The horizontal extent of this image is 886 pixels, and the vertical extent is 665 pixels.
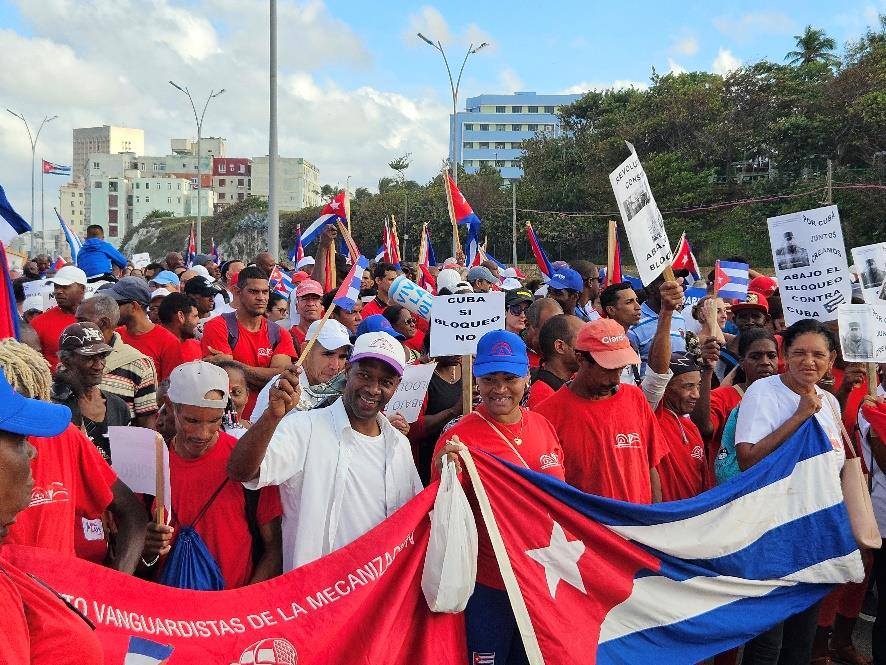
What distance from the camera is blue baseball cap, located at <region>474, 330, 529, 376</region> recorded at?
3.85 m

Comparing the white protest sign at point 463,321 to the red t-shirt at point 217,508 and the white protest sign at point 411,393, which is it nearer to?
the white protest sign at point 411,393

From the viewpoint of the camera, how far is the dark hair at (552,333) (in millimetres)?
5012

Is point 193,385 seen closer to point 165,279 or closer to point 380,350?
point 380,350

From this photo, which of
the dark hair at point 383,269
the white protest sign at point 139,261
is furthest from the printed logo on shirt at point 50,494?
the white protest sign at point 139,261

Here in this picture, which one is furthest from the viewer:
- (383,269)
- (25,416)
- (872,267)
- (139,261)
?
(139,261)

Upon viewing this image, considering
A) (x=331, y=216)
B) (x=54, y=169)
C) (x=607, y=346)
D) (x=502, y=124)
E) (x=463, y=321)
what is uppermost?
(x=502, y=124)

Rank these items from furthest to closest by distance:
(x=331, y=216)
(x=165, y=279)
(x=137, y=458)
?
(x=165, y=279)
(x=331, y=216)
(x=137, y=458)

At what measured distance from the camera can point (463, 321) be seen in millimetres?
4520

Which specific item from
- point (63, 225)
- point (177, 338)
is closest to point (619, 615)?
point (177, 338)

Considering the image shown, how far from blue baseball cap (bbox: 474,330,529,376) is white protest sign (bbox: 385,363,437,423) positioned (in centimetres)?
67

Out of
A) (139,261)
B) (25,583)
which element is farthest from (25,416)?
(139,261)

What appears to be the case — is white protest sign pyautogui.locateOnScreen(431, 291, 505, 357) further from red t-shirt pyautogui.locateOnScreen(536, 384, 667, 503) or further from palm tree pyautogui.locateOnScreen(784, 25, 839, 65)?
palm tree pyautogui.locateOnScreen(784, 25, 839, 65)

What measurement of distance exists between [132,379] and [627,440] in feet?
8.49

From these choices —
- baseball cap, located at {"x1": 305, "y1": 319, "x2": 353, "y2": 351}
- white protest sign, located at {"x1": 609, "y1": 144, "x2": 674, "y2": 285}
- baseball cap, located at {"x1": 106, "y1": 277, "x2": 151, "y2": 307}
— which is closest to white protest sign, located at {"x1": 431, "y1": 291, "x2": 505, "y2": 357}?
baseball cap, located at {"x1": 305, "y1": 319, "x2": 353, "y2": 351}
